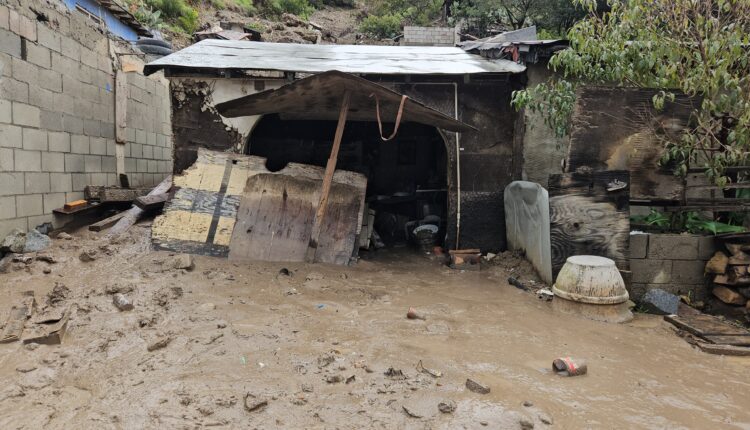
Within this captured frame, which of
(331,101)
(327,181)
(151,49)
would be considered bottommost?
(327,181)

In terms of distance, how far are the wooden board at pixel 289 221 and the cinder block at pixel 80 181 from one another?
2.39 meters

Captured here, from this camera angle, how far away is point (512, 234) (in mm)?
6219

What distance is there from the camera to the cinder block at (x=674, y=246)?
472 cm

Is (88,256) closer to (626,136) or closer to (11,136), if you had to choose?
(11,136)

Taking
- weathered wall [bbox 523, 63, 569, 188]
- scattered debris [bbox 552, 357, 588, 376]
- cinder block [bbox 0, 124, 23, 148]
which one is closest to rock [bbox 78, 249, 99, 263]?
cinder block [bbox 0, 124, 23, 148]

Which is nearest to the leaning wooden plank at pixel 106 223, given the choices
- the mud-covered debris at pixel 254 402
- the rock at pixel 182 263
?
the rock at pixel 182 263

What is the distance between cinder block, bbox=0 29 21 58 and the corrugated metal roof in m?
1.33

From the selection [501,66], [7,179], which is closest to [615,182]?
[501,66]

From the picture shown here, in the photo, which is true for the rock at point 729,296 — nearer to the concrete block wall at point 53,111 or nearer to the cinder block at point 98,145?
the concrete block wall at point 53,111

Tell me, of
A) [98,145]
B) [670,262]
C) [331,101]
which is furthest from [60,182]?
[670,262]

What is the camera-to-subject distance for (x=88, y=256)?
4.78m

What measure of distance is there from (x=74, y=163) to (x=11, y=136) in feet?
3.77

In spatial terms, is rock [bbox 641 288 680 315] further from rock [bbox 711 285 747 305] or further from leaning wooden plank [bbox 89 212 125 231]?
leaning wooden plank [bbox 89 212 125 231]

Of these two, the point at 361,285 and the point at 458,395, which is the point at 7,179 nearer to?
the point at 361,285
